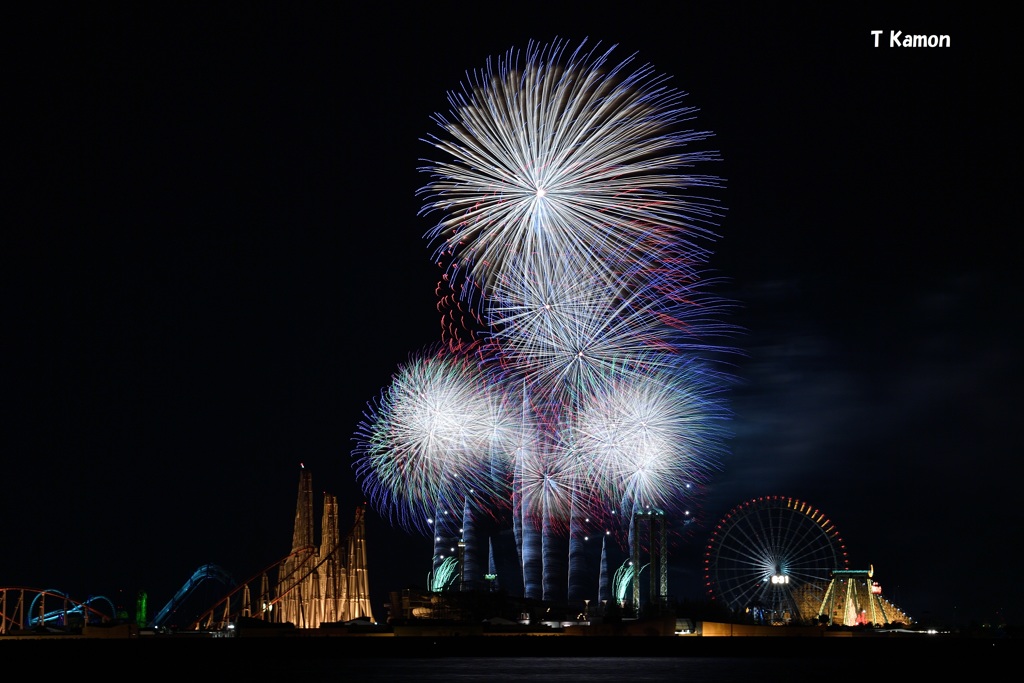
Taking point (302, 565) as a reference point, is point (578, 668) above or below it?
below

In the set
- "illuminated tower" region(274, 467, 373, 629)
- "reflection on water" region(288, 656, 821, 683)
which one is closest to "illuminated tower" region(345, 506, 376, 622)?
"illuminated tower" region(274, 467, 373, 629)

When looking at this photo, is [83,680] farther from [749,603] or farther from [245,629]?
[749,603]

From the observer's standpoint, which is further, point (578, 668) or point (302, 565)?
point (302, 565)

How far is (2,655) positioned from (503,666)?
161 feet

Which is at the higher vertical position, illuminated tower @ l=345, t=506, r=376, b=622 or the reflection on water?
illuminated tower @ l=345, t=506, r=376, b=622

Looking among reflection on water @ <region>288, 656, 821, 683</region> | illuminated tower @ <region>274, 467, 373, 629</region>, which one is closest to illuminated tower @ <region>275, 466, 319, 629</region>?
illuminated tower @ <region>274, 467, 373, 629</region>

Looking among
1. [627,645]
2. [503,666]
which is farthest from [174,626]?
[503,666]

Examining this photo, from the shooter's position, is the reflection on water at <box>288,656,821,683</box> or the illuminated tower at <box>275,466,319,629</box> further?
the illuminated tower at <box>275,466,319,629</box>

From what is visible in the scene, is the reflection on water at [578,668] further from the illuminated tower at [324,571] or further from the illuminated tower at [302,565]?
the illuminated tower at [302,565]

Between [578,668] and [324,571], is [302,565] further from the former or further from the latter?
[578,668]

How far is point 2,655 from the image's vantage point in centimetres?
11019

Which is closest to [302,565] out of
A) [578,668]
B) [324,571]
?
[324,571]

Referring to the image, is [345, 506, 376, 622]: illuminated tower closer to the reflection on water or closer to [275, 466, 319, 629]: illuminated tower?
[275, 466, 319, 629]: illuminated tower

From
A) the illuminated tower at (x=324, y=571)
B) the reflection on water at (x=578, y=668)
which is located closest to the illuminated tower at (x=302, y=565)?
the illuminated tower at (x=324, y=571)
